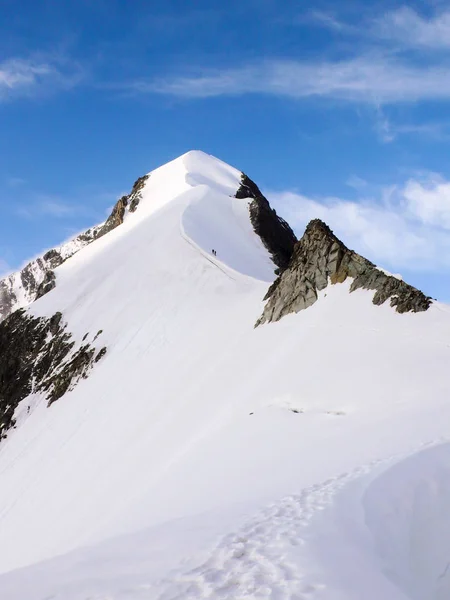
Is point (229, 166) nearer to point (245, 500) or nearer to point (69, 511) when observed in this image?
point (69, 511)

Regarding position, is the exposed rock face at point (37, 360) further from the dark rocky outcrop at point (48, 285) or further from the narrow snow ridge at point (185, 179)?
the narrow snow ridge at point (185, 179)

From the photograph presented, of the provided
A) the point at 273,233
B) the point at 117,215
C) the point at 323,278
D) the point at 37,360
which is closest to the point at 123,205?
the point at 117,215

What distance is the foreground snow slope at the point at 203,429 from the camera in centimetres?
651

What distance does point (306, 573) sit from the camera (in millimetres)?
5711

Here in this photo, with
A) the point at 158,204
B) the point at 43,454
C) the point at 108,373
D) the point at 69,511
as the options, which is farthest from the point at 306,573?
the point at 158,204

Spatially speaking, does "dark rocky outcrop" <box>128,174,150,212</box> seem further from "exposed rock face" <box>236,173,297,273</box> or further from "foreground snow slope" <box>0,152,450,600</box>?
"foreground snow slope" <box>0,152,450,600</box>

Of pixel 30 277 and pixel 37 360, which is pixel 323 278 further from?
pixel 30 277

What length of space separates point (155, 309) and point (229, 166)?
52.8 m

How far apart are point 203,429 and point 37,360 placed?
26.6 m

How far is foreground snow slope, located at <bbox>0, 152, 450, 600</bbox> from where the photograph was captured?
6.51m

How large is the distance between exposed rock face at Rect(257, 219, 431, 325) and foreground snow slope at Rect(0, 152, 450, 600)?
2.29 ft

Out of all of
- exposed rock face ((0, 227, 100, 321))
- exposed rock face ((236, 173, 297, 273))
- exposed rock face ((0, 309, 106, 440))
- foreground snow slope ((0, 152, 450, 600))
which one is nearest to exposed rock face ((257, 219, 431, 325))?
foreground snow slope ((0, 152, 450, 600))

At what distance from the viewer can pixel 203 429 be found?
21.0 meters

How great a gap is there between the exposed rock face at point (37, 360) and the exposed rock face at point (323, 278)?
15.6 metres
